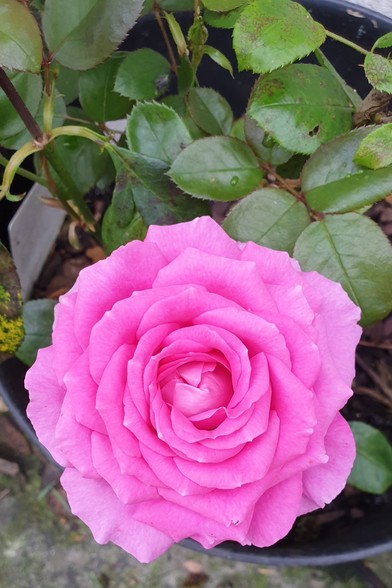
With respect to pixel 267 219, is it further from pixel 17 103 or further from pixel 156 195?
pixel 17 103

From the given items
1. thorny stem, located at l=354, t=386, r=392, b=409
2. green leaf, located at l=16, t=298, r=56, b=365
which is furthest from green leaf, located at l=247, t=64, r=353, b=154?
thorny stem, located at l=354, t=386, r=392, b=409

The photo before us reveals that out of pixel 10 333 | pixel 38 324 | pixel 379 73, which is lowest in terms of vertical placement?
pixel 38 324

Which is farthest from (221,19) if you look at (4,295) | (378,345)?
(378,345)

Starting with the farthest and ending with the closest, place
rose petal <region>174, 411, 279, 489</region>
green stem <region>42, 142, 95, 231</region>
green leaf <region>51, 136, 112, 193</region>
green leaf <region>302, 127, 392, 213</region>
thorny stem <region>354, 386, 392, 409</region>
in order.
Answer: thorny stem <region>354, 386, 392, 409</region>
green leaf <region>51, 136, 112, 193</region>
green stem <region>42, 142, 95, 231</region>
green leaf <region>302, 127, 392, 213</region>
rose petal <region>174, 411, 279, 489</region>

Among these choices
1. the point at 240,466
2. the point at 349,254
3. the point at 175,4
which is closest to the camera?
the point at 240,466

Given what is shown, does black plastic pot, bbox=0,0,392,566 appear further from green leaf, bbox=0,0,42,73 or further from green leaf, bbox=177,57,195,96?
green leaf, bbox=0,0,42,73

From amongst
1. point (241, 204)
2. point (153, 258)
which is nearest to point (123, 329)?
point (153, 258)
